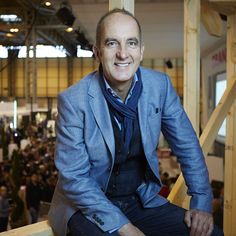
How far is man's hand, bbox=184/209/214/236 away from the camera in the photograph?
156cm

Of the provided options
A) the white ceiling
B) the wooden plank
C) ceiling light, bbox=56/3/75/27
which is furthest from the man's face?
ceiling light, bbox=56/3/75/27

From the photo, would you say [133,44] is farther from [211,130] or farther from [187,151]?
[211,130]

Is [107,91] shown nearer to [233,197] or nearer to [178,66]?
[233,197]

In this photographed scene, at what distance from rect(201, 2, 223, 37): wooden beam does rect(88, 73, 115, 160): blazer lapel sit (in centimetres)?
188

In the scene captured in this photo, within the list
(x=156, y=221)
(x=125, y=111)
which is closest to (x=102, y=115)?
(x=125, y=111)

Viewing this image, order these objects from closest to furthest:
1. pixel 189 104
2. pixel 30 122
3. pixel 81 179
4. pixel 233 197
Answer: pixel 81 179
pixel 189 104
pixel 233 197
pixel 30 122

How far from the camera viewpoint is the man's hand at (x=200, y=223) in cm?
156

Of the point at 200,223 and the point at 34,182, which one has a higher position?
the point at 200,223

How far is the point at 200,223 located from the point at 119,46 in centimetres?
68

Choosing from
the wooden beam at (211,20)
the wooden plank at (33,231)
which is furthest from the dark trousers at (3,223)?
the wooden plank at (33,231)

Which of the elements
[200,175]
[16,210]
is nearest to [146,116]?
[200,175]

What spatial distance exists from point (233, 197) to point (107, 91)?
2117 mm

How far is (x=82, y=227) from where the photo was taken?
1438 mm

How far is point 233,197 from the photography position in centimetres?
328
